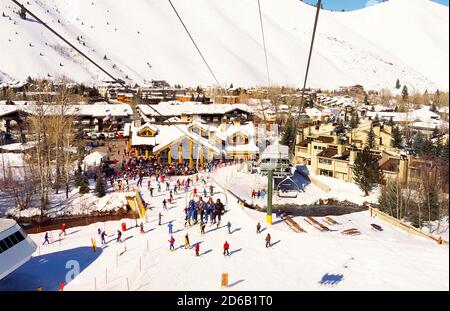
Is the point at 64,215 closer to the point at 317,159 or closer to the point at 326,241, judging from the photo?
the point at 326,241

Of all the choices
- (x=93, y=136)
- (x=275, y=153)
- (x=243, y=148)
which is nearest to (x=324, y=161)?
(x=243, y=148)

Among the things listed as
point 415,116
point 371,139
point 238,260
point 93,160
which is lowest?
point 238,260

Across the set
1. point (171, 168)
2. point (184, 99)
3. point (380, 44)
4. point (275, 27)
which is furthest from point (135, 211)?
point (380, 44)

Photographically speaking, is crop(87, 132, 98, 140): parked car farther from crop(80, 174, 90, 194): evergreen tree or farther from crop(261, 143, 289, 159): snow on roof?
crop(261, 143, 289, 159): snow on roof

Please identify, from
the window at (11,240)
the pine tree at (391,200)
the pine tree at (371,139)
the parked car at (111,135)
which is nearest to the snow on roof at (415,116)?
the pine tree at (371,139)

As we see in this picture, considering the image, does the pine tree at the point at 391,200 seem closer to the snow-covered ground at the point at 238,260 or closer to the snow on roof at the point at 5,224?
Answer: the snow-covered ground at the point at 238,260

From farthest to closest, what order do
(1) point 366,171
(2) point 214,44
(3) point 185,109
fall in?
(2) point 214,44 → (3) point 185,109 → (1) point 366,171

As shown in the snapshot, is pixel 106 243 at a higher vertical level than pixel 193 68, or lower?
lower

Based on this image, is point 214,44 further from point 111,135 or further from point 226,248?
point 226,248
